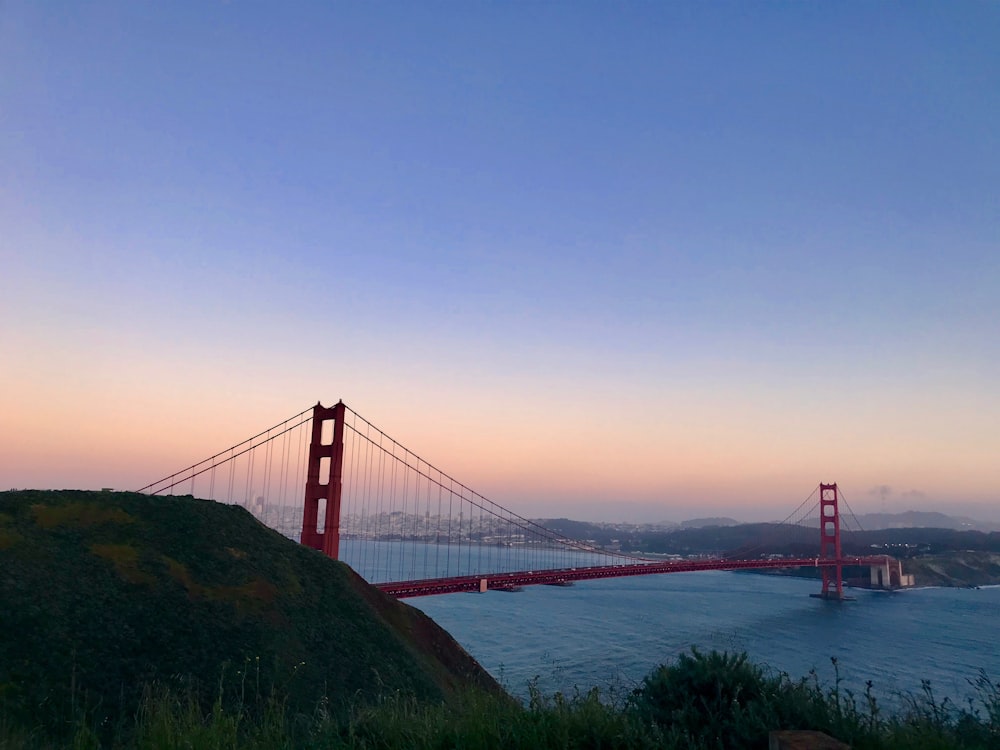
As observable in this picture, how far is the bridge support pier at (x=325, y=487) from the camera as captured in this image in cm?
3750

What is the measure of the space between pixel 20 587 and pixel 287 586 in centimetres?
951

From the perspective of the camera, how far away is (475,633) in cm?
6097

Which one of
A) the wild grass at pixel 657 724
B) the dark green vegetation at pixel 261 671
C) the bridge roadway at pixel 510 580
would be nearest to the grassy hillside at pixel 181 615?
the dark green vegetation at pixel 261 671

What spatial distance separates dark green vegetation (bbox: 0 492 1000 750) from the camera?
597cm

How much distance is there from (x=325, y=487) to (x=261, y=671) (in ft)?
66.4

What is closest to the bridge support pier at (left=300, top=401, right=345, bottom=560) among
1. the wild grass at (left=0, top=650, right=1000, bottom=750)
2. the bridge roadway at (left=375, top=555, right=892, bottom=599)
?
the bridge roadway at (left=375, top=555, right=892, bottom=599)

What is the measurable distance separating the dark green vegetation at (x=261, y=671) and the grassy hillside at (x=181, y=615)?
2.9 inches

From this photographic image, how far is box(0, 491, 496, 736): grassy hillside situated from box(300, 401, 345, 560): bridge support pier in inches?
201

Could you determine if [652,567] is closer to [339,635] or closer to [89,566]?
[339,635]

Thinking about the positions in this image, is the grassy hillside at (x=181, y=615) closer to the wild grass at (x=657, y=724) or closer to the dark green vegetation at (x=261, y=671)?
the dark green vegetation at (x=261, y=671)

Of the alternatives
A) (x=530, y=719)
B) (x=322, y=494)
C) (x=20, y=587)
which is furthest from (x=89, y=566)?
(x=530, y=719)

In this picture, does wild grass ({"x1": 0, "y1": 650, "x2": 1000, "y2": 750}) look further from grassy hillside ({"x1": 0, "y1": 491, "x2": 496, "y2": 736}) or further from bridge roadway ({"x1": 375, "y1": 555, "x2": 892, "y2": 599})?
bridge roadway ({"x1": 375, "y1": 555, "x2": 892, "y2": 599})

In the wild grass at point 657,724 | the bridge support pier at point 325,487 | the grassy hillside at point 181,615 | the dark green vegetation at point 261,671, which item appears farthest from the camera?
the bridge support pier at point 325,487

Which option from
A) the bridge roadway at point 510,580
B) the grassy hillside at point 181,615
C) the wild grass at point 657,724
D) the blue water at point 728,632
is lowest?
the blue water at point 728,632
